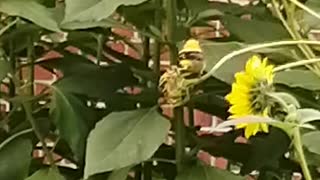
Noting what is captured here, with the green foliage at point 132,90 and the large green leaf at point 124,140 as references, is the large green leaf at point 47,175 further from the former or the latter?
the large green leaf at point 124,140

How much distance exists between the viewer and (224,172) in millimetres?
848

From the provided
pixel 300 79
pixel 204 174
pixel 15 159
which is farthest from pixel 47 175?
pixel 300 79

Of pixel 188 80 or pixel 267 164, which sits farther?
pixel 267 164

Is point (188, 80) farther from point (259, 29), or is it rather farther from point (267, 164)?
point (267, 164)

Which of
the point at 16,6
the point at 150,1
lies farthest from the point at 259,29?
the point at 16,6

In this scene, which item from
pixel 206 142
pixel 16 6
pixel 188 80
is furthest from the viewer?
pixel 206 142

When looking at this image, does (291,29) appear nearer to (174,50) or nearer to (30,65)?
(174,50)

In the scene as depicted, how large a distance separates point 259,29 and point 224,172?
14 centimetres

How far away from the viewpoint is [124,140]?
761mm

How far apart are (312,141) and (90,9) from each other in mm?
204

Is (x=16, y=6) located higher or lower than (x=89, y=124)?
higher

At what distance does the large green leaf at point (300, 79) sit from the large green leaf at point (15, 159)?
0.91 ft

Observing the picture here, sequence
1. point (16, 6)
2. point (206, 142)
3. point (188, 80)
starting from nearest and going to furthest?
point (188, 80) < point (16, 6) < point (206, 142)

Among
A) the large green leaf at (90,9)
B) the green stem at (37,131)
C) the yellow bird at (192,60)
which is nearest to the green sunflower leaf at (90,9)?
the large green leaf at (90,9)
